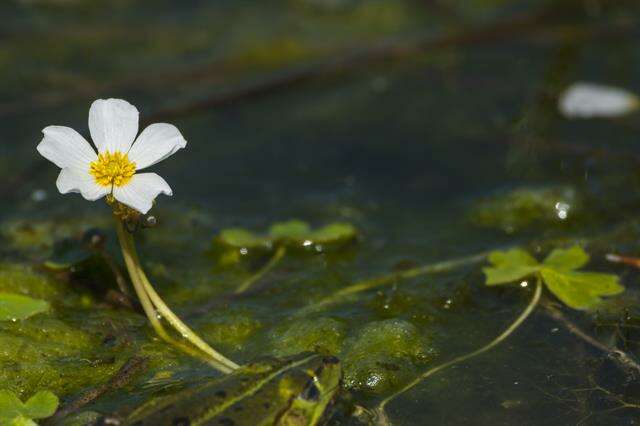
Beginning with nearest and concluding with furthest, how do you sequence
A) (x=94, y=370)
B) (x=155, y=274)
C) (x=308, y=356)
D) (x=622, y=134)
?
1. (x=308, y=356)
2. (x=94, y=370)
3. (x=155, y=274)
4. (x=622, y=134)

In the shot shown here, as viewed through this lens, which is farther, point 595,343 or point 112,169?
point 595,343

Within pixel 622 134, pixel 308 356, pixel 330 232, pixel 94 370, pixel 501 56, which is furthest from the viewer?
pixel 501 56

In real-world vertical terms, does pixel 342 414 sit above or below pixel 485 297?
above

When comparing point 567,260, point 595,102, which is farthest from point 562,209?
point 595,102

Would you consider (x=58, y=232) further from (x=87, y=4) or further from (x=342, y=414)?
(x=87, y=4)

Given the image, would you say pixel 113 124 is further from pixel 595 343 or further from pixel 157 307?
pixel 595 343

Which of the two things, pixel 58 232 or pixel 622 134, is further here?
pixel 622 134

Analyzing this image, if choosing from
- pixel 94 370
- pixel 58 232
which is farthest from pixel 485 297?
pixel 58 232

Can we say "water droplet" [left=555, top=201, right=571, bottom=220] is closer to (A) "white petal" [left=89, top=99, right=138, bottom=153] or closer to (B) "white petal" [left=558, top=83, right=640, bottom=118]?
(B) "white petal" [left=558, top=83, right=640, bottom=118]
